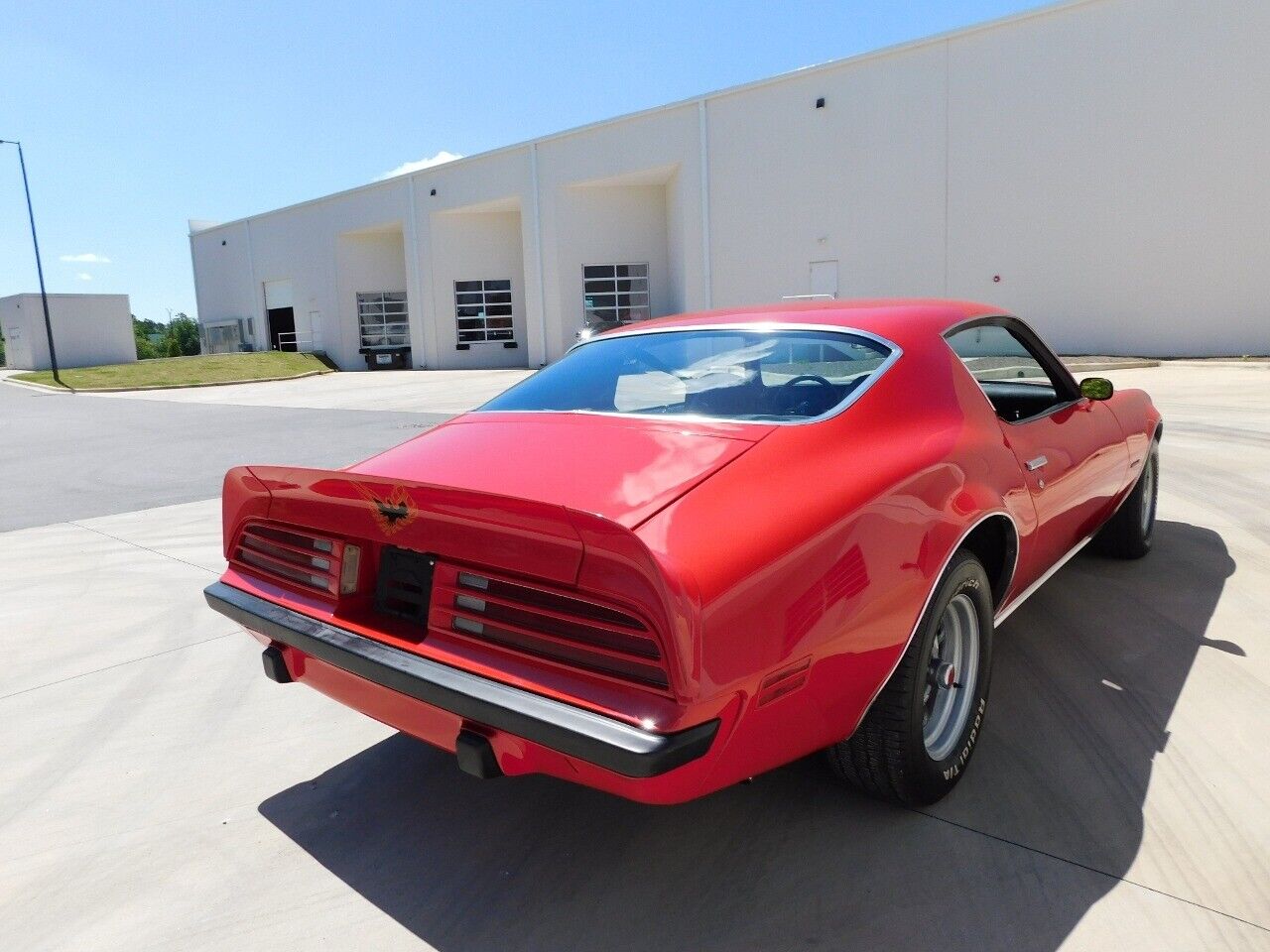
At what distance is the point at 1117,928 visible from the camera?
1841 millimetres

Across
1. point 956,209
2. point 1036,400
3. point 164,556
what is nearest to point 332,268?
point 956,209

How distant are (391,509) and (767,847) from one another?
4.16 ft

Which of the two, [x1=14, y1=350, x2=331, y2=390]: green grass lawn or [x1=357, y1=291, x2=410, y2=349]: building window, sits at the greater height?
[x1=357, y1=291, x2=410, y2=349]: building window

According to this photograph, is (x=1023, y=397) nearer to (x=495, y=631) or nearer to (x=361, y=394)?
(x=495, y=631)

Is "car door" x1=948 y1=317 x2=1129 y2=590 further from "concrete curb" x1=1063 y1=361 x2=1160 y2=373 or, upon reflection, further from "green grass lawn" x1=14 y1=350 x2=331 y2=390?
"green grass lawn" x1=14 y1=350 x2=331 y2=390

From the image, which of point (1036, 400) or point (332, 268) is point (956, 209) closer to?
point (1036, 400)

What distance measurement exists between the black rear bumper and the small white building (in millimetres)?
37034

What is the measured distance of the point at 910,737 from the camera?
211 cm

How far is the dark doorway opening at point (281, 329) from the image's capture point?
39.1 meters

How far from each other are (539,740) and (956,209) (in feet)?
69.8

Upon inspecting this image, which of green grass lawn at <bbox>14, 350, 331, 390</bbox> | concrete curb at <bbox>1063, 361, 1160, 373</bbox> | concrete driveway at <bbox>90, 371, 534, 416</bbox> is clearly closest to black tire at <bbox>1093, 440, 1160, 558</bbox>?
concrete driveway at <bbox>90, 371, 534, 416</bbox>

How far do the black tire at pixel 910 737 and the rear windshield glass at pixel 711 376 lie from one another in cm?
59

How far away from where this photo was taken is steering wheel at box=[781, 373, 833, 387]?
256 centimetres

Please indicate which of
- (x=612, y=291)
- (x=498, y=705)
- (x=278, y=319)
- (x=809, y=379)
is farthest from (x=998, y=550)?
(x=278, y=319)
